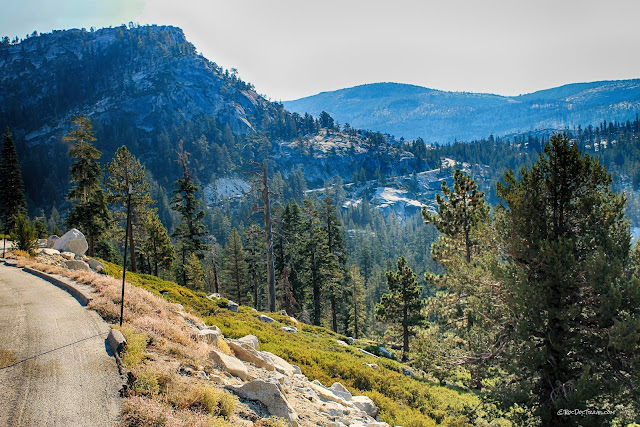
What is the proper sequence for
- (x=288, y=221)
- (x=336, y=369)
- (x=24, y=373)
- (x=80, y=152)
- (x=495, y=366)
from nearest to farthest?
(x=24, y=373) < (x=495, y=366) < (x=336, y=369) < (x=80, y=152) < (x=288, y=221)

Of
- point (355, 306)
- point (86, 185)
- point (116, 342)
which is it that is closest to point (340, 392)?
point (116, 342)

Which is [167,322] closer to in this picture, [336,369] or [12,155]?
[336,369]

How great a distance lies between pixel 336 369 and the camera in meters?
14.3

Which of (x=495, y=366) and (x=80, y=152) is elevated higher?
(x=80, y=152)

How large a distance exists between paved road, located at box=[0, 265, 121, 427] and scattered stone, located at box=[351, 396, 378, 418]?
22.1 feet

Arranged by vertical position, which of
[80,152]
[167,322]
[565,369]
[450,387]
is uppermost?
[80,152]

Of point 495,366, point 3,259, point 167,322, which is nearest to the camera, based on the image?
point 167,322

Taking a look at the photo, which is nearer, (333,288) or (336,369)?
(336,369)

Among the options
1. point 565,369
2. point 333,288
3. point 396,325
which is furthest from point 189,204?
point 565,369

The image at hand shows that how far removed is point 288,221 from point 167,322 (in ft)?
97.8

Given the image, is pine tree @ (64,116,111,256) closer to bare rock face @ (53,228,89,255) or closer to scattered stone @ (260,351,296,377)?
bare rock face @ (53,228,89,255)

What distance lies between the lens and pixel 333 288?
124 ft

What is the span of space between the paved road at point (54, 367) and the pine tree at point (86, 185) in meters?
23.0

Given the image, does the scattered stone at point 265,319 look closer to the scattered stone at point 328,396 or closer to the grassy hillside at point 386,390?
the grassy hillside at point 386,390
